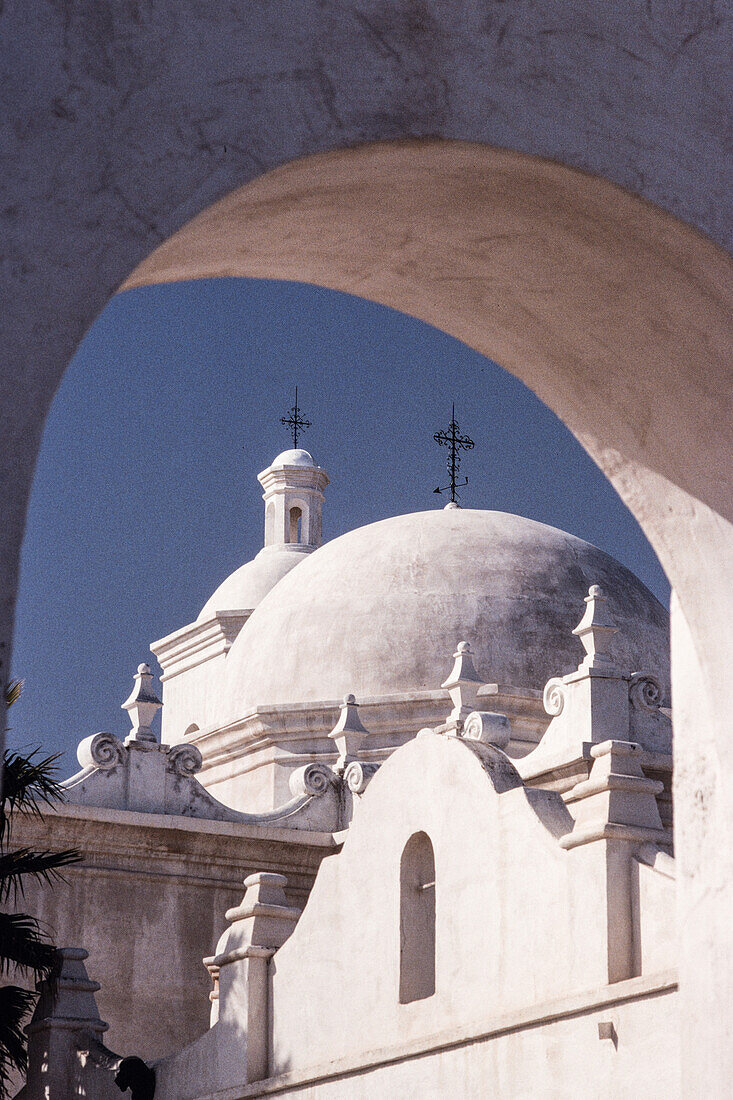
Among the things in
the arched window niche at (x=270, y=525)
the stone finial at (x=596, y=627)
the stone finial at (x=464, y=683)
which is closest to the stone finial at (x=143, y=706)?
the stone finial at (x=464, y=683)

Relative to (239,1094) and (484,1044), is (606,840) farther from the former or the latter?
(239,1094)

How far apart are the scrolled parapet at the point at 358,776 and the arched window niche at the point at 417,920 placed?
535cm

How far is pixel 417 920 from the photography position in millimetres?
13031

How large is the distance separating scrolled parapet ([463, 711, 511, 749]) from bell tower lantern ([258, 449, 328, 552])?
13.2 metres

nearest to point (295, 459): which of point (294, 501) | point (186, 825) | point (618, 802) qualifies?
point (294, 501)

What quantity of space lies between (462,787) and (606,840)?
2.05 meters

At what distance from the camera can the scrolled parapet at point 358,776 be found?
18578 millimetres

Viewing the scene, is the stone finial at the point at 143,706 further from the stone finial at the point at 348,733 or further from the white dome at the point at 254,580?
the white dome at the point at 254,580

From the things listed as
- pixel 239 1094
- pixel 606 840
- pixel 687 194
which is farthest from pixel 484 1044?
pixel 687 194

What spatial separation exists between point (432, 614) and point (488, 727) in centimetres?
646

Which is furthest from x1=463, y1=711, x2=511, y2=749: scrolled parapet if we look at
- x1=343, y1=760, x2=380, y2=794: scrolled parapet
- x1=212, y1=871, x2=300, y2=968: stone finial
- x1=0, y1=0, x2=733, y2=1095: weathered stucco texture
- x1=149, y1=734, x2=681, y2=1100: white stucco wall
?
x1=0, y1=0, x2=733, y2=1095: weathered stucco texture

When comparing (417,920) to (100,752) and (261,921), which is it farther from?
(100,752)

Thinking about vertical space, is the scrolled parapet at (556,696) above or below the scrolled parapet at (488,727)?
above

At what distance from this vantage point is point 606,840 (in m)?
10.7
